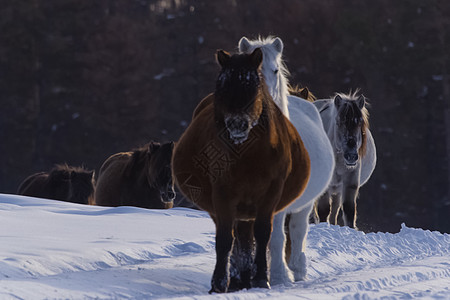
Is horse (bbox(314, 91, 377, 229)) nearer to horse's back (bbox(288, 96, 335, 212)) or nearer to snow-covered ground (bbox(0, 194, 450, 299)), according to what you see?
snow-covered ground (bbox(0, 194, 450, 299))

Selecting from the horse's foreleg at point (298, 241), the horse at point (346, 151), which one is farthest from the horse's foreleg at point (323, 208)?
the horse's foreleg at point (298, 241)

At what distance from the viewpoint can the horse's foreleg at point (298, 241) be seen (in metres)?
6.04

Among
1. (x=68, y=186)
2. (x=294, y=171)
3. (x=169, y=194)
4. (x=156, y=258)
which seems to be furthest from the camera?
(x=68, y=186)

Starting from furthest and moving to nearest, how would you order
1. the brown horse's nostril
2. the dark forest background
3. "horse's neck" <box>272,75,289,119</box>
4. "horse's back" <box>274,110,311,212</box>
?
the dark forest background, the brown horse's nostril, "horse's neck" <box>272,75,289,119</box>, "horse's back" <box>274,110,311,212</box>

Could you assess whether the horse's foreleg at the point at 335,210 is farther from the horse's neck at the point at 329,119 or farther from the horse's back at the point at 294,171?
the horse's back at the point at 294,171

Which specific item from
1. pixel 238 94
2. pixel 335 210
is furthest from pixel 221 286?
pixel 335 210

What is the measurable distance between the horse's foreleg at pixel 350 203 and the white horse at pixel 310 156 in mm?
3246

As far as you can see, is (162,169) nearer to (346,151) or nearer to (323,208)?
(323,208)

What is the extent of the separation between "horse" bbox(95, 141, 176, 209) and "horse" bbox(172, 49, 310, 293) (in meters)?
6.51

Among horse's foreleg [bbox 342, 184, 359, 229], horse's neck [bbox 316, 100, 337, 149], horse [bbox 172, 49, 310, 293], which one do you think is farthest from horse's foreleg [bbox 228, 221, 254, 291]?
horse's foreleg [bbox 342, 184, 359, 229]

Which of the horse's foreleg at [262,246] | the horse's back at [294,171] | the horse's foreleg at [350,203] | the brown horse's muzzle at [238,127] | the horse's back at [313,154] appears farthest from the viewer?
the horse's foreleg at [350,203]

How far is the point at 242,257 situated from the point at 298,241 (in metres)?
1.43

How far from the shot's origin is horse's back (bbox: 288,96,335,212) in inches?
232

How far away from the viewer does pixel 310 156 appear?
599cm
